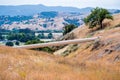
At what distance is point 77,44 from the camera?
8256 centimetres

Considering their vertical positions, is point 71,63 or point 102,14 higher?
point 71,63

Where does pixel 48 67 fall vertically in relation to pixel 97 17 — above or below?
above

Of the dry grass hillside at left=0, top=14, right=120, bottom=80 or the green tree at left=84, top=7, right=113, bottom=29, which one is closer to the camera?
the dry grass hillside at left=0, top=14, right=120, bottom=80

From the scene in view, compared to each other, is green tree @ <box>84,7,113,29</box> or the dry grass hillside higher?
the dry grass hillside

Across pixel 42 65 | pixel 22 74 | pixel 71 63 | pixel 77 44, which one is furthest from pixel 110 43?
pixel 22 74

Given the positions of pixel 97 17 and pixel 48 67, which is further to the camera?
pixel 97 17

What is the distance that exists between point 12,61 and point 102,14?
81180 millimetres

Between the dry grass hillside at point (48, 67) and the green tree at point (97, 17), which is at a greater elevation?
the dry grass hillside at point (48, 67)

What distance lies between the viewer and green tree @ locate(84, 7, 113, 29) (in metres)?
97.3

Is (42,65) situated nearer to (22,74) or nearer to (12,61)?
(12,61)

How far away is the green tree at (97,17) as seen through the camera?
3831 inches

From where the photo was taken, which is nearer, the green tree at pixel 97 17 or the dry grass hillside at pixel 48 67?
the dry grass hillside at pixel 48 67

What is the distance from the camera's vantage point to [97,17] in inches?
3898

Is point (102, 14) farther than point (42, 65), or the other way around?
point (102, 14)
